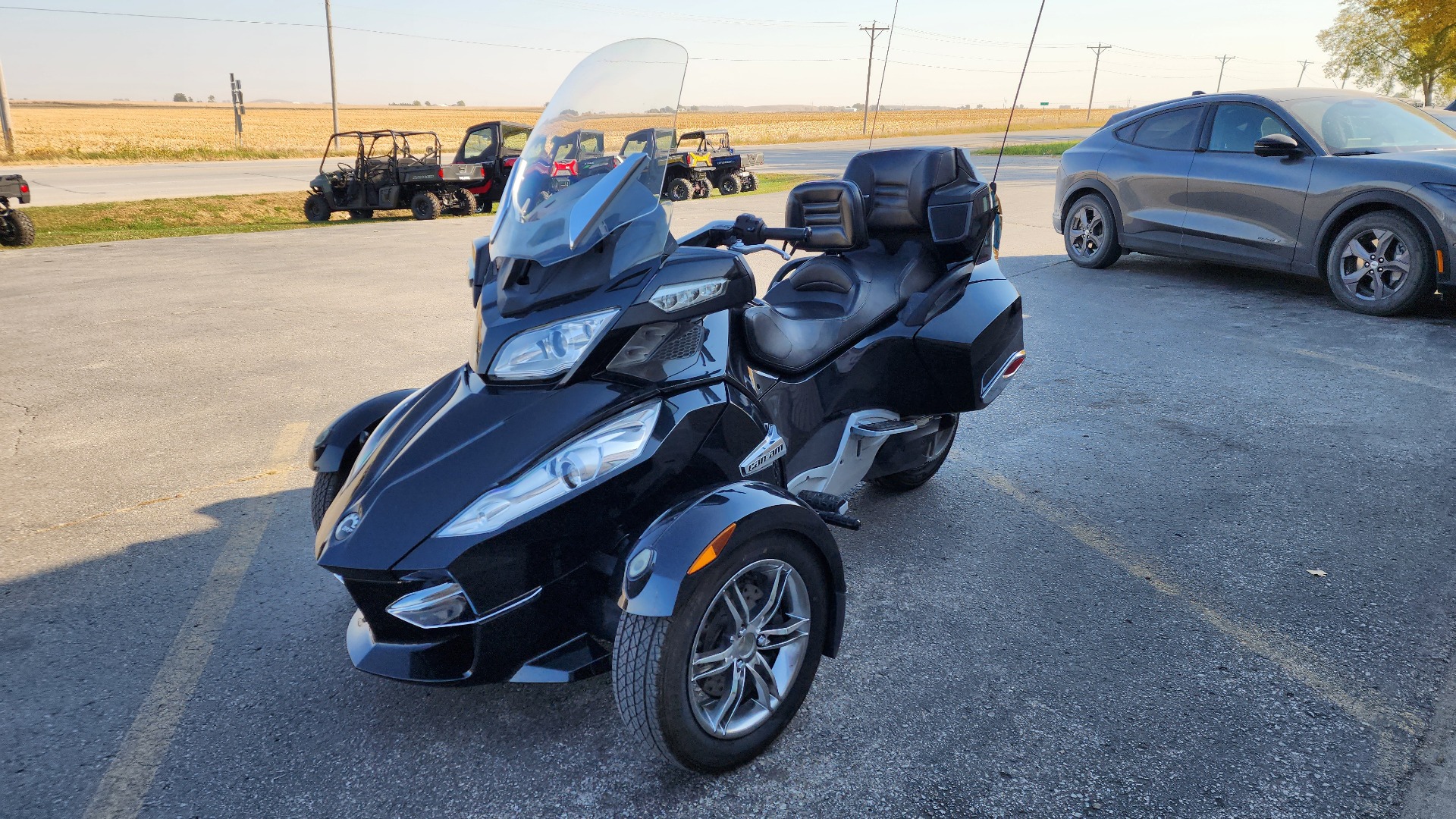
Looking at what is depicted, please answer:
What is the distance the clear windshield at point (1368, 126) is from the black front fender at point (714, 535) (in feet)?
22.8

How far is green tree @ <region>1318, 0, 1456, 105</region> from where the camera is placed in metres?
21.3

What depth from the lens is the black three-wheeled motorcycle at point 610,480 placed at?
224 centimetres

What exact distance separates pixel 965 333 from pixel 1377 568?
1.73 metres

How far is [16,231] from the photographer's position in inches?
480

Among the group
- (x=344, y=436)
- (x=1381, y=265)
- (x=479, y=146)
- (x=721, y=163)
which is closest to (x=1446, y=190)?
(x=1381, y=265)

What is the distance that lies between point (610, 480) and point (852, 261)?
183cm

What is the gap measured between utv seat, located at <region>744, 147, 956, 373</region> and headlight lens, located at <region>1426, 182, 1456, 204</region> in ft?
15.7

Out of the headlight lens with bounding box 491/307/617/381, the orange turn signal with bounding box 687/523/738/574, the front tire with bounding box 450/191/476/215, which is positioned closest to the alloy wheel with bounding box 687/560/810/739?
the orange turn signal with bounding box 687/523/738/574

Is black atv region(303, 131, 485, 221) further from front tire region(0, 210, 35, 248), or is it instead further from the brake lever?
the brake lever

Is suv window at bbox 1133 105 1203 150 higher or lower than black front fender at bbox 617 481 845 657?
higher

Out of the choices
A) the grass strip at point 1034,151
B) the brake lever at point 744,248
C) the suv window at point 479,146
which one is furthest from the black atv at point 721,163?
the brake lever at point 744,248

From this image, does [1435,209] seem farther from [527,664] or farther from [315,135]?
[315,135]

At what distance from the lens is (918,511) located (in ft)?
13.5

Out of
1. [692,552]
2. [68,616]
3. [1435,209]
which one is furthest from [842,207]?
[1435,209]
